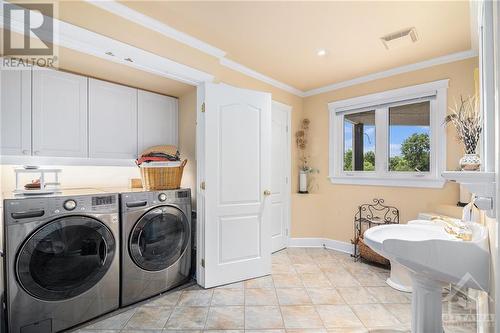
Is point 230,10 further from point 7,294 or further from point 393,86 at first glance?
point 7,294

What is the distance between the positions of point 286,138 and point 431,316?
270 cm

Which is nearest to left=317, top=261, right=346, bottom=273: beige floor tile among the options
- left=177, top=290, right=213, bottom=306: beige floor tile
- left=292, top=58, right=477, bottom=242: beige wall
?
left=292, top=58, right=477, bottom=242: beige wall

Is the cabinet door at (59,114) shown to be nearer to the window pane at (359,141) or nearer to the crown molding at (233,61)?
the crown molding at (233,61)

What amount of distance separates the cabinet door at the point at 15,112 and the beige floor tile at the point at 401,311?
3.33 m

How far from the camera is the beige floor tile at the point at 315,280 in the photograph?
249 cm

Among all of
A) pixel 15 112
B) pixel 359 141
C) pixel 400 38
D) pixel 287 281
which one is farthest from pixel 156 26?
pixel 359 141

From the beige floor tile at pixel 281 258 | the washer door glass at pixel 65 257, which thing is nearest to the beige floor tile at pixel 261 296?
the beige floor tile at pixel 281 258

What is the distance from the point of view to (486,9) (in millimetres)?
1097

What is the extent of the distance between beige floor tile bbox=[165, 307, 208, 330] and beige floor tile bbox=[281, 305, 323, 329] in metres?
0.66

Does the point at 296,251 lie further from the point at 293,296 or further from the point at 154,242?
the point at 154,242

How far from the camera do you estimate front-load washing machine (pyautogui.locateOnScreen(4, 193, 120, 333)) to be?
1.54 m

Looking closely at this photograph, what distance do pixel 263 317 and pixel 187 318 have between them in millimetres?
614

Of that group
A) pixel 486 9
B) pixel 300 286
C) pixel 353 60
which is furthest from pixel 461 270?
pixel 353 60

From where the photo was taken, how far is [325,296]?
2.28 m
